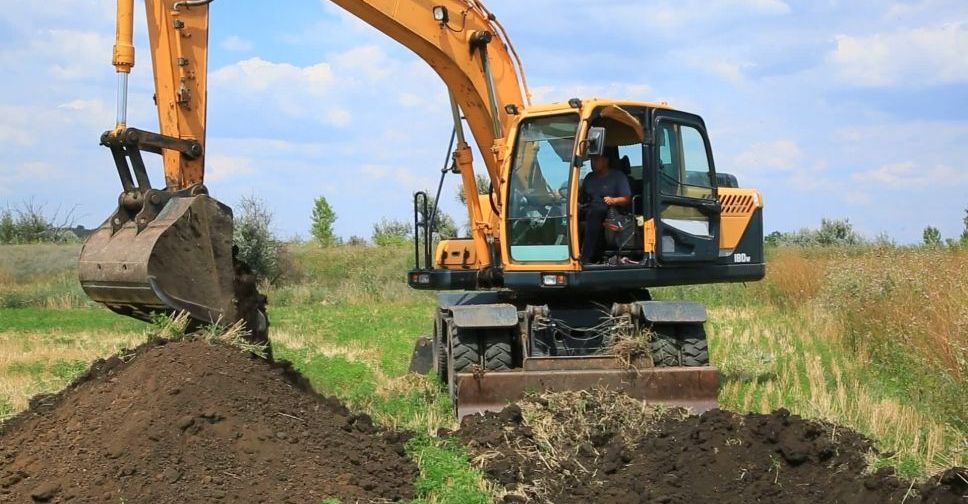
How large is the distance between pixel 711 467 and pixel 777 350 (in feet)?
24.1

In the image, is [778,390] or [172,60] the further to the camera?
[778,390]

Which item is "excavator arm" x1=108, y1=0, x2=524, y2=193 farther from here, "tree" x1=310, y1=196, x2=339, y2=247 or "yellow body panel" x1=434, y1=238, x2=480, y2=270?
"tree" x1=310, y1=196, x2=339, y2=247

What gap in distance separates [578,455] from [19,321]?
54.7 feet

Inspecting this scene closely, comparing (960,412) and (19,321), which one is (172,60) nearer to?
(960,412)

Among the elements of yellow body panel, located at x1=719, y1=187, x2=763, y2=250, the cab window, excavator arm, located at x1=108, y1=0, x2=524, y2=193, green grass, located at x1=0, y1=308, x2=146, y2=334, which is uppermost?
excavator arm, located at x1=108, y1=0, x2=524, y2=193

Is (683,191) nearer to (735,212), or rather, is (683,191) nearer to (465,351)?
(735,212)

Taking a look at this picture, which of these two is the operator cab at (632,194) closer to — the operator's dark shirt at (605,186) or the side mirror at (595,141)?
the operator's dark shirt at (605,186)

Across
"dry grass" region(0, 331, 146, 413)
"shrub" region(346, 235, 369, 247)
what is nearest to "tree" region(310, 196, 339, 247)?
"shrub" region(346, 235, 369, 247)

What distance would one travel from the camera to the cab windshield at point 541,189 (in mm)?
8859

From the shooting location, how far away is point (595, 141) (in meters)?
8.46

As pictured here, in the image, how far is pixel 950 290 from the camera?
9.80 m

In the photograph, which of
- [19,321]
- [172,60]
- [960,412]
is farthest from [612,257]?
[19,321]

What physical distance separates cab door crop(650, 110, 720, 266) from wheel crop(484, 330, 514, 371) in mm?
1548

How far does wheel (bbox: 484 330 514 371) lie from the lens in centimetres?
882
